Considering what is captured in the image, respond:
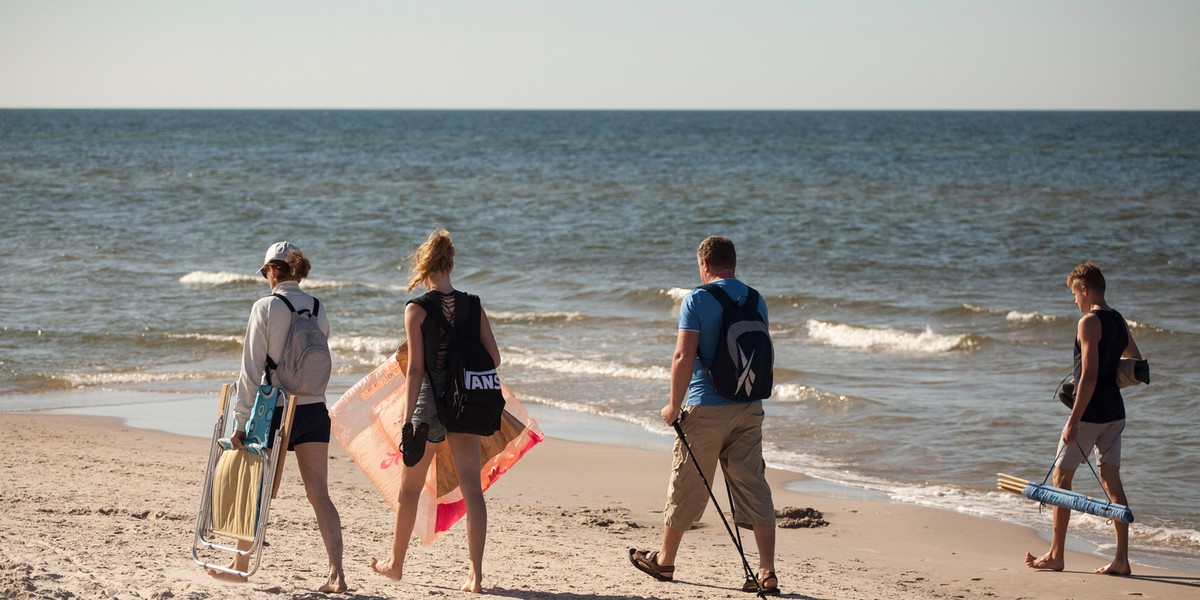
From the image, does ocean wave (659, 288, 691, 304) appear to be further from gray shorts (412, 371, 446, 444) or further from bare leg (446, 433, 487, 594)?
gray shorts (412, 371, 446, 444)

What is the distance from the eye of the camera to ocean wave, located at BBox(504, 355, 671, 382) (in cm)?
1198

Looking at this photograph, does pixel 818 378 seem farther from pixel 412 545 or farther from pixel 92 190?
pixel 92 190

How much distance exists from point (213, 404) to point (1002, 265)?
14.5 m

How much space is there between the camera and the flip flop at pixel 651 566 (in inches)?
215

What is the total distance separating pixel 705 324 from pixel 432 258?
1.26 m

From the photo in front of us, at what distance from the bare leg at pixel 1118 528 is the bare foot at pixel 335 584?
396 cm

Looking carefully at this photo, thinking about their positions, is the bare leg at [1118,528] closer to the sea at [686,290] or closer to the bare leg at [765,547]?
the sea at [686,290]

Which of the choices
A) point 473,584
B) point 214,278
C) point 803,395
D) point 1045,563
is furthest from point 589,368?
point 214,278

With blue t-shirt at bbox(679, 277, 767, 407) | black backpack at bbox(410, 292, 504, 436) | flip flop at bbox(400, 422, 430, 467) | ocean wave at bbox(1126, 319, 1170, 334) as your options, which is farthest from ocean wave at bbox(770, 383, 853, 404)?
flip flop at bbox(400, 422, 430, 467)

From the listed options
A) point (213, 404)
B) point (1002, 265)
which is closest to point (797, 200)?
point (1002, 265)

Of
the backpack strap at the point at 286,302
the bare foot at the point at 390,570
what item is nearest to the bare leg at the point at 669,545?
the bare foot at the point at 390,570

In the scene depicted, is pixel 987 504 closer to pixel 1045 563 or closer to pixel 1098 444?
pixel 1045 563

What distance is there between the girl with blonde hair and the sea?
3.63m

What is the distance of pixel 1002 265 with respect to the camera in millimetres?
20000
